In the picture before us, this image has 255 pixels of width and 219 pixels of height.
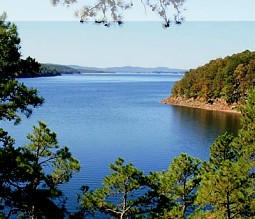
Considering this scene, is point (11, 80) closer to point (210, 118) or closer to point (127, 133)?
point (127, 133)

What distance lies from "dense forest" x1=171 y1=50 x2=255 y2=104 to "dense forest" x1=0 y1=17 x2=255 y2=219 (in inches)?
2462

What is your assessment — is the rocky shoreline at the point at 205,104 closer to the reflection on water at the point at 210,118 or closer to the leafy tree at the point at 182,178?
the reflection on water at the point at 210,118

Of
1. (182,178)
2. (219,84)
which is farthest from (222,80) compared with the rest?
(182,178)

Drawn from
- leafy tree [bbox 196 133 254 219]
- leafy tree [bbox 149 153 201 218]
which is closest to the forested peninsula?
leafy tree [bbox 149 153 201 218]

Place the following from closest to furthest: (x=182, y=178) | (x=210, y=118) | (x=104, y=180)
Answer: (x=104, y=180)
(x=182, y=178)
(x=210, y=118)

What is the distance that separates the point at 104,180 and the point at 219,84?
74.2m

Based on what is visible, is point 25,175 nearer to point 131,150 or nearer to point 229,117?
point 131,150

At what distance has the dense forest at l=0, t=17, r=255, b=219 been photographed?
11.2 metres

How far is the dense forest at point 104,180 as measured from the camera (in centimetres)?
1122

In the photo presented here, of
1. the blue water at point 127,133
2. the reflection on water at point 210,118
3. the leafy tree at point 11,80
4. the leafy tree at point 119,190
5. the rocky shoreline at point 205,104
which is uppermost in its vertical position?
the leafy tree at point 11,80

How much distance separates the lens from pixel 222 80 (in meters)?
88.6

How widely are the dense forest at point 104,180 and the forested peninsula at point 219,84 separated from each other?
205 ft

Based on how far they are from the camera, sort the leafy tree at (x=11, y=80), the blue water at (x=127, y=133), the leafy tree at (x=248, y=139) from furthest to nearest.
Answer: the blue water at (x=127, y=133), the leafy tree at (x=248, y=139), the leafy tree at (x=11, y=80)

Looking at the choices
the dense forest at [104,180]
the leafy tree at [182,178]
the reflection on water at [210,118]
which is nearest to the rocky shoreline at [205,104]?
the reflection on water at [210,118]
